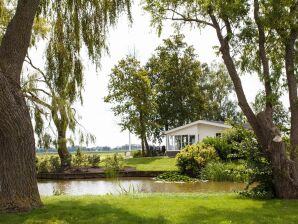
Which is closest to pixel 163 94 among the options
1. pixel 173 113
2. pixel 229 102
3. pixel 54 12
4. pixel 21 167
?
pixel 173 113

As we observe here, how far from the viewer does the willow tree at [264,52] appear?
435 inches

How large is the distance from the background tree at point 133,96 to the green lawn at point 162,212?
34256 mm

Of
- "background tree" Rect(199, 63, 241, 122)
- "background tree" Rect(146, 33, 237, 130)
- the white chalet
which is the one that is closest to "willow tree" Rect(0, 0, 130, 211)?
the white chalet

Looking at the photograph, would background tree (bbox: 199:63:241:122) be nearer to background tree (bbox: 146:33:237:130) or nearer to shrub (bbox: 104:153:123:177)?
background tree (bbox: 146:33:237:130)

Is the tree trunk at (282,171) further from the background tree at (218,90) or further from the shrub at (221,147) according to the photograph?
the background tree at (218,90)

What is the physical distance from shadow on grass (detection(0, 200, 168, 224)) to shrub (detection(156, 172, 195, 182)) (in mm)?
13602

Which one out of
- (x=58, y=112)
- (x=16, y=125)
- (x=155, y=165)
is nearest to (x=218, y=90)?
(x=155, y=165)

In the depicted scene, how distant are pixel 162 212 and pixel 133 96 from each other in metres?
36.7

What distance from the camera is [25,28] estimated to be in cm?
942

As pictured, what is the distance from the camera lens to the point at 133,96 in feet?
148

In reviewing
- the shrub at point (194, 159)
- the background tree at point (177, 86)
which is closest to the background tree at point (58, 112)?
Answer: the shrub at point (194, 159)

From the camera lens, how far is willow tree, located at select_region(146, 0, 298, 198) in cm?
1106

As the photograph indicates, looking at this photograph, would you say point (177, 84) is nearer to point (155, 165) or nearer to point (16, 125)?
point (155, 165)

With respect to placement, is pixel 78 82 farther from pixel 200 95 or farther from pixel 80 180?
pixel 200 95
